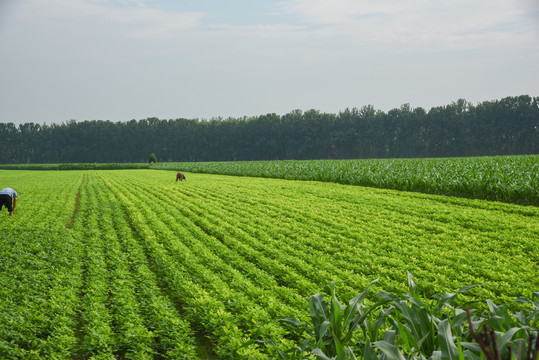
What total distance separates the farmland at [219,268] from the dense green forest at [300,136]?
8498 cm

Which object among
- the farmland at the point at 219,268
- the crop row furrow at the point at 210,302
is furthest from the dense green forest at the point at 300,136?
the crop row furrow at the point at 210,302

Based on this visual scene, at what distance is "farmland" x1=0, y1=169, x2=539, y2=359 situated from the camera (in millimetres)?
4906

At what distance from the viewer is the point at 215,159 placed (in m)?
111

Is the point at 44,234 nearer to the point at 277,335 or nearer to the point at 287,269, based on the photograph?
the point at 287,269

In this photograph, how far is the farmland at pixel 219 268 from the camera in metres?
4.91

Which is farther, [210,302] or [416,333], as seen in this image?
[210,302]

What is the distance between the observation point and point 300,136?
336 ft

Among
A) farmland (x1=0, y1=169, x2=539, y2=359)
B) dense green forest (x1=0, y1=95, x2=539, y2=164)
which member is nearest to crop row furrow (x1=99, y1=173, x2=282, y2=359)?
farmland (x1=0, y1=169, x2=539, y2=359)

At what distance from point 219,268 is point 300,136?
96.6m

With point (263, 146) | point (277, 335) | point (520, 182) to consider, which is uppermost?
point (263, 146)

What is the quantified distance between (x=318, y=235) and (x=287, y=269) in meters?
2.82

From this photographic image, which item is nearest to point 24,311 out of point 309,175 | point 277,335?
point 277,335

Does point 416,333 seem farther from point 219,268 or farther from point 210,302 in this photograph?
point 219,268

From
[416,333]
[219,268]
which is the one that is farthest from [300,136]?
[416,333]
